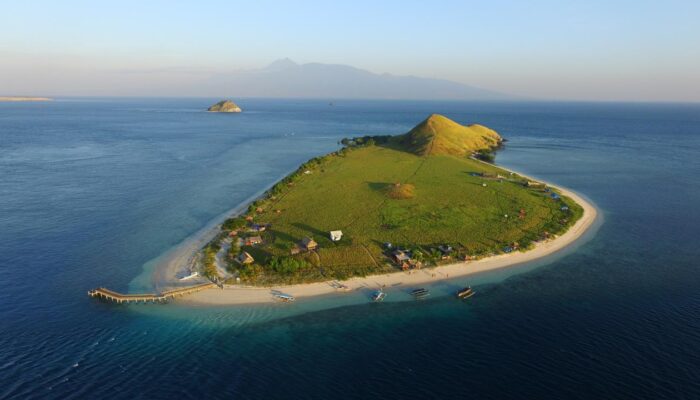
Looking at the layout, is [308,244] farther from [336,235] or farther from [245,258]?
[245,258]

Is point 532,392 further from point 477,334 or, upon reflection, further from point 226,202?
point 226,202

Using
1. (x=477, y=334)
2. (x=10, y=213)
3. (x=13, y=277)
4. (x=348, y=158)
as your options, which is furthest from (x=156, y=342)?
(x=348, y=158)

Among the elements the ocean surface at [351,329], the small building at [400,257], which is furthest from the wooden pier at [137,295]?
the small building at [400,257]

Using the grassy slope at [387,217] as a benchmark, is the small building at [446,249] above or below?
below

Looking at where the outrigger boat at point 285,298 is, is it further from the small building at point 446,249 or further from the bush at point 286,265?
the small building at point 446,249

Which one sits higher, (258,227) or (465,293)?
(258,227)

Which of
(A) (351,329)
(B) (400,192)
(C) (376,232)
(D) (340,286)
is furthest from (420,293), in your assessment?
(B) (400,192)
